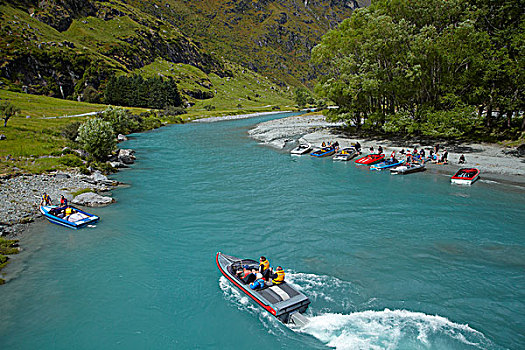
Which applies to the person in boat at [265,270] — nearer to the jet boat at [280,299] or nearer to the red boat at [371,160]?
the jet boat at [280,299]

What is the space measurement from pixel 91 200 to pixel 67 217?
5.30 meters

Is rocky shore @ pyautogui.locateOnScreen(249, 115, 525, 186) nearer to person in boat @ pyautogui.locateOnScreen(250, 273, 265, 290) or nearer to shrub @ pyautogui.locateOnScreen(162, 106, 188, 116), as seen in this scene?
person in boat @ pyautogui.locateOnScreen(250, 273, 265, 290)

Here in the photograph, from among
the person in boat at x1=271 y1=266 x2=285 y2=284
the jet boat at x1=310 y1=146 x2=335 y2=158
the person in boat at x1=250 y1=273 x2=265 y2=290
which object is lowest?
the person in boat at x1=250 y1=273 x2=265 y2=290

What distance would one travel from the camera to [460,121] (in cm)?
4653

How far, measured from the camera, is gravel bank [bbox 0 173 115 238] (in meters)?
26.9

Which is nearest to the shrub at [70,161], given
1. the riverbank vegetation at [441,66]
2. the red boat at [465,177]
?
the riverbank vegetation at [441,66]

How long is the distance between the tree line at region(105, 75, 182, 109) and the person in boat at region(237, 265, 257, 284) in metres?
154

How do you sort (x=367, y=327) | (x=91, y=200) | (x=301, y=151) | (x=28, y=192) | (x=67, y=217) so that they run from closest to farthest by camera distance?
(x=367, y=327) < (x=67, y=217) < (x=91, y=200) < (x=28, y=192) < (x=301, y=151)

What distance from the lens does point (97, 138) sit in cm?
4828

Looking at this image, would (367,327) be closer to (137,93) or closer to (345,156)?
(345,156)

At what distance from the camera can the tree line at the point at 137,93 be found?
150 meters

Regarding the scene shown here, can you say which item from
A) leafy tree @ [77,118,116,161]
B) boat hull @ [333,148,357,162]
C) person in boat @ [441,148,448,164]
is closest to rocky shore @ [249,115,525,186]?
person in boat @ [441,148,448,164]

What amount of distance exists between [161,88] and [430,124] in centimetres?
14521

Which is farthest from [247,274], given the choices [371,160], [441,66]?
[441,66]
